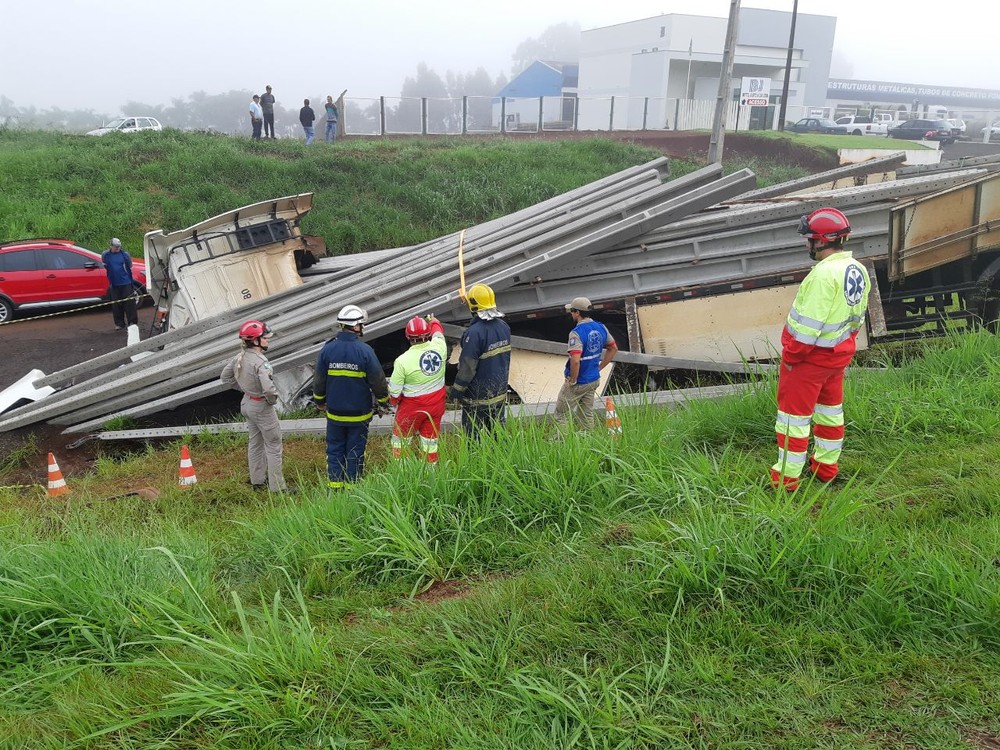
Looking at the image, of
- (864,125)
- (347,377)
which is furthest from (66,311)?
(864,125)

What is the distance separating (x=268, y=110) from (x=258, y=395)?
1794cm

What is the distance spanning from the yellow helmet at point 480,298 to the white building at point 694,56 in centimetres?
2910

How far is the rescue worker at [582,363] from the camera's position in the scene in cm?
661

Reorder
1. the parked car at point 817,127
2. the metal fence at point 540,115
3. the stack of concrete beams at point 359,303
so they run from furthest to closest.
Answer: the parked car at point 817,127 < the metal fence at point 540,115 < the stack of concrete beams at point 359,303

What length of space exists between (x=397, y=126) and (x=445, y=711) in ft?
86.0

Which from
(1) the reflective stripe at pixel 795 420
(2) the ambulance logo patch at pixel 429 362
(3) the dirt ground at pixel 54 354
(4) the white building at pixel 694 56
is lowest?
(3) the dirt ground at pixel 54 354

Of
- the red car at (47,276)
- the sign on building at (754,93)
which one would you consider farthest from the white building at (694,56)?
the red car at (47,276)

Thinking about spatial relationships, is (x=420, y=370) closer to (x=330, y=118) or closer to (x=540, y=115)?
(x=330, y=118)

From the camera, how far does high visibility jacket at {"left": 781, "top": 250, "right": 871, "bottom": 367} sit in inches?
159

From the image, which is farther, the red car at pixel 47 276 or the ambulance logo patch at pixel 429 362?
the red car at pixel 47 276

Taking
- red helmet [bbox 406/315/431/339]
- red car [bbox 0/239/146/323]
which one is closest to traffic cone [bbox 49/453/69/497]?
red helmet [bbox 406/315/431/339]

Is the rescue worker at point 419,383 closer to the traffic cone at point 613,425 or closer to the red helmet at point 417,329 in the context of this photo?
the red helmet at point 417,329

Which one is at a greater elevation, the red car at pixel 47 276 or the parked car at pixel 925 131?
the parked car at pixel 925 131

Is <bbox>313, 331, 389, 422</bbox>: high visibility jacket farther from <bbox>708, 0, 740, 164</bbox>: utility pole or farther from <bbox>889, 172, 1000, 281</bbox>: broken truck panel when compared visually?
Answer: <bbox>708, 0, 740, 164</bbox>: utility pole
